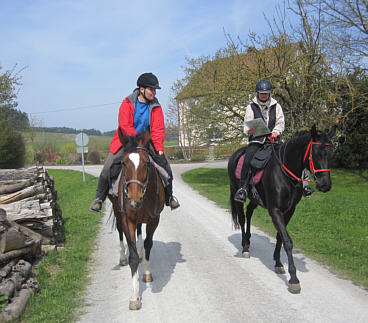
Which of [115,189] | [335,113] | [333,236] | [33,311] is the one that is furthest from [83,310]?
[335,113]

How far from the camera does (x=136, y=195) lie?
4.07 metres

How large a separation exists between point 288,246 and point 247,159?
1700mm

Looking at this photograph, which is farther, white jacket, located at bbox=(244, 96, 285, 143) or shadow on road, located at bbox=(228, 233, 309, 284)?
white jacket, located at bbox=(244, 96, 285, 143)

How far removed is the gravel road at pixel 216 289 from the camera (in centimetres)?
405

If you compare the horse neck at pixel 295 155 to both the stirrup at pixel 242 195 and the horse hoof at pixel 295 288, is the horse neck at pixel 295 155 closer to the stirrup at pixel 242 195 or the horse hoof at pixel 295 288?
the stirrup at pixel 242 195

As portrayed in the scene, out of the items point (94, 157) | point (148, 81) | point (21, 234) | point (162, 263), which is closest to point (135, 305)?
point (162, 263)

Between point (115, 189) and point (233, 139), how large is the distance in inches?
503

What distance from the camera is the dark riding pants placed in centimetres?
600

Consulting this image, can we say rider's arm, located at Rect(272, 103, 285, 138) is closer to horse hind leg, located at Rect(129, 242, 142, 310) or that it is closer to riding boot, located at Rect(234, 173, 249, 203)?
riding boot, located at Rect(234, 173, 249, 203)

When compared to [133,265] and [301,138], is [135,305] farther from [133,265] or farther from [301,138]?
[301,138]

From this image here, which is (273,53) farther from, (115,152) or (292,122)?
(115,152)

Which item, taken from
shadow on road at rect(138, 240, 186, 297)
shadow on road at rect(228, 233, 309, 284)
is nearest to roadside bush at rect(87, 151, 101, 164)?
shadow on road at rect(138, 240, 186, 297)

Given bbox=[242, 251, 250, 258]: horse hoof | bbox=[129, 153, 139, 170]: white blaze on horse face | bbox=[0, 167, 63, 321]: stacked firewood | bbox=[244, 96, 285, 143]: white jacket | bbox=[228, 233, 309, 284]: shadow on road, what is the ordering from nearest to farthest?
bbox=[129, 153, 139, 170]: white blaze on horse face → bbox=[0, 167, 63, 321]: stacked firewood → bbox=[228, 233, 309, 284]: shadow on road → bbox=[244, 96, 285, 143]: white jacket → bbox=[242, 251, 250, 258]: horse hoof

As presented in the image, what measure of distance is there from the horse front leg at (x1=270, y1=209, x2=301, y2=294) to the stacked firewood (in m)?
3.58
